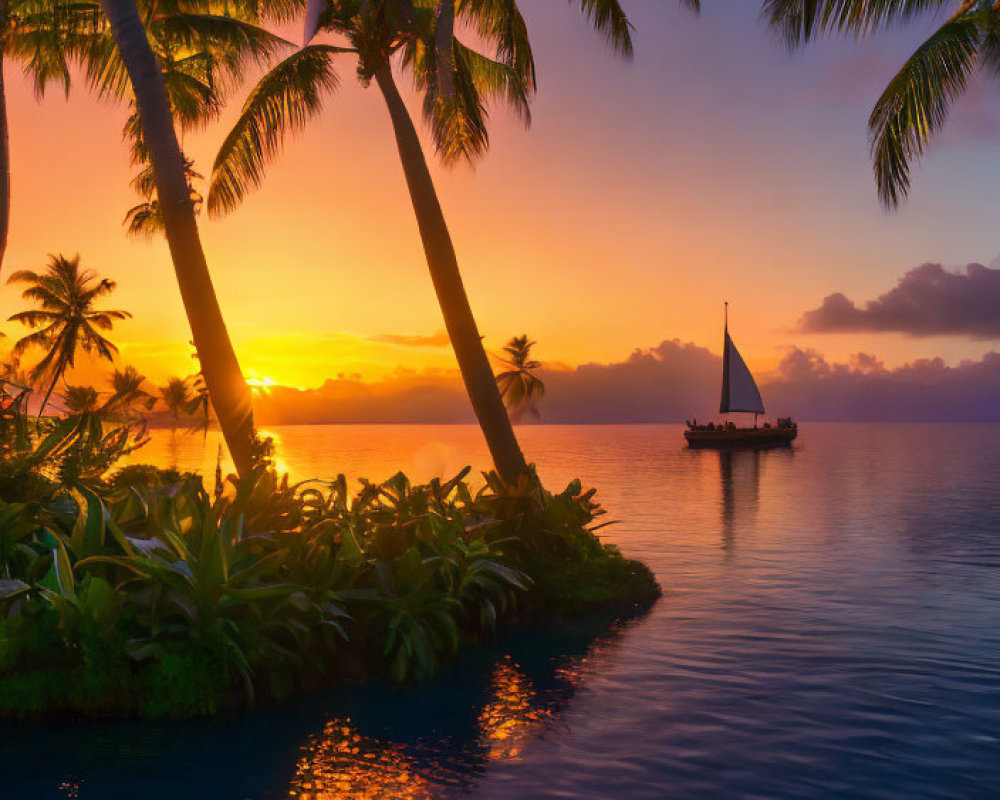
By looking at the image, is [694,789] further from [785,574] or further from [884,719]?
[785,574]

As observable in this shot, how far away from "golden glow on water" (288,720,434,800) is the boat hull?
8577 centimetres

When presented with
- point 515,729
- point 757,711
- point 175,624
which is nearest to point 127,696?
point 175,624

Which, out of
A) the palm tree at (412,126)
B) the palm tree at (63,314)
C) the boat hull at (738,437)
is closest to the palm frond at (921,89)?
the palm tree at (412,126)

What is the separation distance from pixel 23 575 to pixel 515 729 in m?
4.59

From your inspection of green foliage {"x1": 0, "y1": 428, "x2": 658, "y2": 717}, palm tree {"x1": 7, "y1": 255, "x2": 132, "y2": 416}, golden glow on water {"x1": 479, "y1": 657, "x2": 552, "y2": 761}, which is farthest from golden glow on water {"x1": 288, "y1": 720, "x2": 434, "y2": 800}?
palm tree {"x1": 7, "y1": 255, "x2": 132, "y2": 416}

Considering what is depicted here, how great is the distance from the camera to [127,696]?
711 cm

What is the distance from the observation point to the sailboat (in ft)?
269

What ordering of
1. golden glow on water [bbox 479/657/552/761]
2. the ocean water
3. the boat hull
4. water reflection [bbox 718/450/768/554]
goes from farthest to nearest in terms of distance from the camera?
the boat hull < water reflection [bbox 718/450/768/554] < golden glow on water [bbox 479/657/552/761] < the ocean water

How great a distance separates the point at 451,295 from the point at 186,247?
3902 mm

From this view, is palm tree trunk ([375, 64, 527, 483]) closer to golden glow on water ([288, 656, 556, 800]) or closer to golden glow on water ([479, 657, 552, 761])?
golden glow on water ([479, 657, 552, 761])

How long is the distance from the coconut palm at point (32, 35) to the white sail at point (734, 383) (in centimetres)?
6871

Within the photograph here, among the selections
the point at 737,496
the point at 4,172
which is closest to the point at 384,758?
the point at 4,172

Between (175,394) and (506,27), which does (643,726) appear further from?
(175,394)

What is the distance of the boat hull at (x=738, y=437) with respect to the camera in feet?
293
